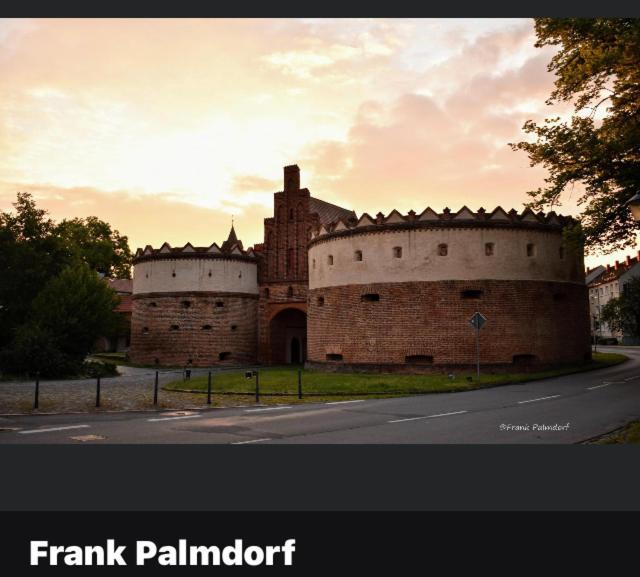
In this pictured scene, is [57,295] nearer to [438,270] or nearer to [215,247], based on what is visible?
[215,247]

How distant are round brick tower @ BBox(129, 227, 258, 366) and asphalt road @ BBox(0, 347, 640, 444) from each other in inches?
926

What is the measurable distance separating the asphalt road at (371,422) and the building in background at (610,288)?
182 feet

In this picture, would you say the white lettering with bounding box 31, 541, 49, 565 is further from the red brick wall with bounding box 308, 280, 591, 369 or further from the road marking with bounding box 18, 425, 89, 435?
the red brick wall with bounding box 308, 280, 591, 369

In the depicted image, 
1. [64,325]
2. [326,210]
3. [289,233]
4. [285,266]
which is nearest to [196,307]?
[285,266]

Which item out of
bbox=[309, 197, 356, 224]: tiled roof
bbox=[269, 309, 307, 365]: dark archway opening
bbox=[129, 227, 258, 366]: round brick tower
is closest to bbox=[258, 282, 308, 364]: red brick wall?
bbox=[269, 309, 307, 365]: dark archway opening

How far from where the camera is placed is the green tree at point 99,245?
5756 cm

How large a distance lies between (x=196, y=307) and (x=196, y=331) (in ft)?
5.63

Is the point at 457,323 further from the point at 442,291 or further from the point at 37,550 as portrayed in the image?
the point at 37,550

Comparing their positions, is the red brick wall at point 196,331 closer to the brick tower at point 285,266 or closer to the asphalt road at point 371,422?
the brick tower at point 285,266

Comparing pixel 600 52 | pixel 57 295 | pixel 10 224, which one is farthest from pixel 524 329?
pixel 10 224

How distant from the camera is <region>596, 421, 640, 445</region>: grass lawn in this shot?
8241mm

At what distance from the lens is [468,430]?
32.6 ft

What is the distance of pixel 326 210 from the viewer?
39.9 meters

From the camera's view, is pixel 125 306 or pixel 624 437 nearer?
pixel 624 437
